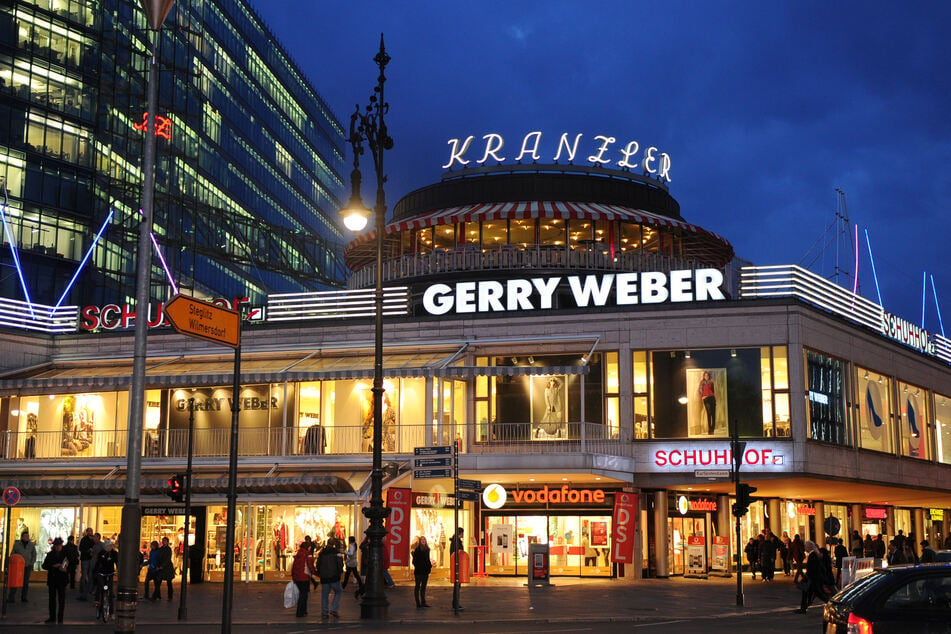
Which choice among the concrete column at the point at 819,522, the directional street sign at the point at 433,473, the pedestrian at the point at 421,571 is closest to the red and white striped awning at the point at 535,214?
the concrete column at the point at 819,522

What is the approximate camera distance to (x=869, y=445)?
1606 inches

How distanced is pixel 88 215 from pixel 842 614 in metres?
67.6

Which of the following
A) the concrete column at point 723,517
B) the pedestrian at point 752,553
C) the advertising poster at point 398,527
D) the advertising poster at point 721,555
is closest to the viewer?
the advertising poster at point 398,527

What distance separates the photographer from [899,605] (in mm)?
12031

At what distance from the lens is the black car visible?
11.9m

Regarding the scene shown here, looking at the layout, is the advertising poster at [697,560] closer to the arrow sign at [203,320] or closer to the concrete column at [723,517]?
the concrete column at [723,517]

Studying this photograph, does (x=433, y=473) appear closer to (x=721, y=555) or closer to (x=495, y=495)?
(x=495, y=495)

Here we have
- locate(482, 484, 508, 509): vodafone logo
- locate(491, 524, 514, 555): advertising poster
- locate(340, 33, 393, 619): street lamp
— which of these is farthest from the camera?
locate(491, 524, 514, 555): advertising poster

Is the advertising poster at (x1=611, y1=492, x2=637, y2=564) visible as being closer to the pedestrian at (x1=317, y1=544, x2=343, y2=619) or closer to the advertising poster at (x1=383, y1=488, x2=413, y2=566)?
the advertising poster at (x1=383, y1=488, x2=413, y2=566)

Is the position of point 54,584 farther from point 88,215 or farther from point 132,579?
point 88,215

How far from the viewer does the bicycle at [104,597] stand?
24375 mm

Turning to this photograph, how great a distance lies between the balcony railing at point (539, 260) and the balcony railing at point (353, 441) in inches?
329

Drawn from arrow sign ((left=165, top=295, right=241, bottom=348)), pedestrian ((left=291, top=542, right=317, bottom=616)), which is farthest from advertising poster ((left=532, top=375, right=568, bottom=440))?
arrow sign ((left=165, top=295, right=241, bottom=348))

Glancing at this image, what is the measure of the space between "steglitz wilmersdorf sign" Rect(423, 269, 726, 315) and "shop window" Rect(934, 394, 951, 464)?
13.8 m
